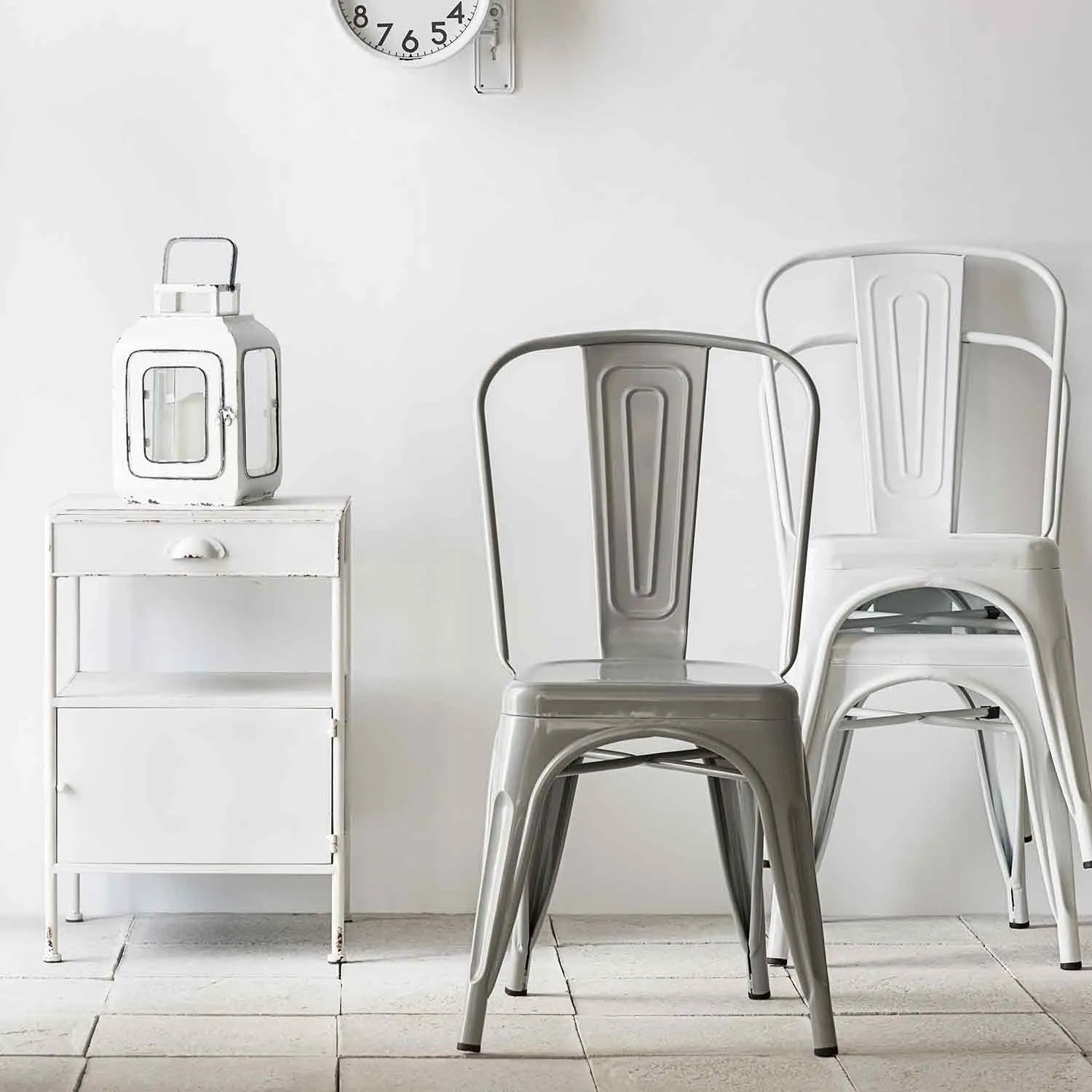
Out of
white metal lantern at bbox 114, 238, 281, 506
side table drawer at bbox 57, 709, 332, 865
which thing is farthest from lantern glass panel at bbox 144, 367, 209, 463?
side table drawer at bbox 57, 709, 332, 865

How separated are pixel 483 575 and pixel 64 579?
2.25 feet

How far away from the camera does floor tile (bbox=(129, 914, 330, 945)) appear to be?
97.7 inches

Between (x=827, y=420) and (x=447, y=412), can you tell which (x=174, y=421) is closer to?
(x=447, y=412)

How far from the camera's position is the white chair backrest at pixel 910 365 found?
2.52 metres

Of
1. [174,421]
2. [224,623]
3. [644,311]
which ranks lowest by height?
[224,623]

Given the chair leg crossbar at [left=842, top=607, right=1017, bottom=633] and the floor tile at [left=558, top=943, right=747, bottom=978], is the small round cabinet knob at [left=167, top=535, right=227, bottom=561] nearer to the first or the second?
the floor tile at [left=558, top=943, right=747, bottom=978]

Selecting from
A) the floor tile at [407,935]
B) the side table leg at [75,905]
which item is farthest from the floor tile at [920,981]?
the side table leg at [75,905]

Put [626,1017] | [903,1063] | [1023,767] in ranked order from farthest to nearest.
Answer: [1023,767]
[626,1017]
[903,1063]

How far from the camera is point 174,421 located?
2355 millimetres

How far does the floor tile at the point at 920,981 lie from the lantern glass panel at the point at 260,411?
115 cm

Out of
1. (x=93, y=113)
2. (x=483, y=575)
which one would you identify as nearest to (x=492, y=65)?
(x=93, y=113)

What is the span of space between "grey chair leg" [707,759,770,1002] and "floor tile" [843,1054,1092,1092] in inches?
8.8

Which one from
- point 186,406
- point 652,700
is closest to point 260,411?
point 186,406

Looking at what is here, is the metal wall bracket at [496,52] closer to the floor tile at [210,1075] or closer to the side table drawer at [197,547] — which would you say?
the side table drawer at [197,547]
